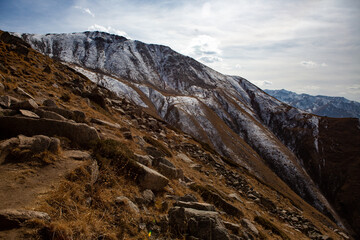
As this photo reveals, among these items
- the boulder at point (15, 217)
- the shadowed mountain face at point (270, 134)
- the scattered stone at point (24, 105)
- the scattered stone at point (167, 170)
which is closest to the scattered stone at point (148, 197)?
the scattered stone at point (167, 170)

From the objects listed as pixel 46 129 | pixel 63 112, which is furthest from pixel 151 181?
pixel 63 112

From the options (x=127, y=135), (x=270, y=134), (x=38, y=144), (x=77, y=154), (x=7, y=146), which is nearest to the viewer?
(x=7, y=146)

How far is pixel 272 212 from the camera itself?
58.6ft

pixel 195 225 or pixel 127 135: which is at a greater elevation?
pixel 127 135

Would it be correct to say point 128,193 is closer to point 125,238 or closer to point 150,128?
point 125,238

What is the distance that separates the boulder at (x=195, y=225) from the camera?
573 centimetres

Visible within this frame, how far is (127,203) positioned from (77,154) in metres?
3.10

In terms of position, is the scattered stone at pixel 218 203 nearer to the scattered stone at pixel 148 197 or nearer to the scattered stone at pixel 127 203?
the scattered stone at pixel 148 197

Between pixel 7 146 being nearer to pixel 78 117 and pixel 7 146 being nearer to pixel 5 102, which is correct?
pixel 5 102

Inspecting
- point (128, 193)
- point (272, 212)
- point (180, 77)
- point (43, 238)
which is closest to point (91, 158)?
point (128, 193)

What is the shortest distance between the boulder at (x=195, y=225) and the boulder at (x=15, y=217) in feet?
11.9

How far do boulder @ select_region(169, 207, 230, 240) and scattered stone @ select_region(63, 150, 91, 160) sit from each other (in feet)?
13.4

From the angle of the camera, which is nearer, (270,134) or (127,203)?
(127,203)

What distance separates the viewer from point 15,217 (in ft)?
12.6
